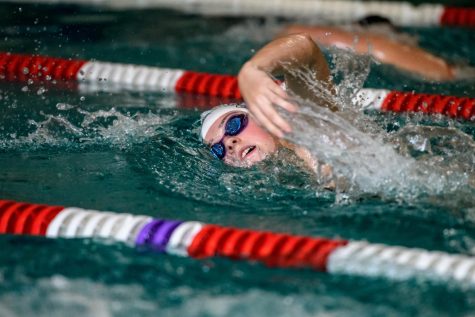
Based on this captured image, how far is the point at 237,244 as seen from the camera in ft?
8.11

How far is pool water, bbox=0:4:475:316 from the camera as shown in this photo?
2186 millimetres

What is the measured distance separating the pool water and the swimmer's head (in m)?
0.05

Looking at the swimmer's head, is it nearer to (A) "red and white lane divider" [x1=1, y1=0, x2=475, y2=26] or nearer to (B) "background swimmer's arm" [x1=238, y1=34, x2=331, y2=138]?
(B) "background swimmer's arm" [x1=238, y1=34, x2=331, y2=138]

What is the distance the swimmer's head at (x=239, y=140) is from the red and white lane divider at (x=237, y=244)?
0.56m

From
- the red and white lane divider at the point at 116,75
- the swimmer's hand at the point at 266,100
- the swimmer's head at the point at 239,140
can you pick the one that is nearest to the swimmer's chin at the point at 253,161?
the swimmer's head at the point at 239,140

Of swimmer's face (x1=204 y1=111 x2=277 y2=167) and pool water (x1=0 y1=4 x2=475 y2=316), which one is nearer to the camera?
pool water (x1=0 y1=4 x2=475 y2=316)

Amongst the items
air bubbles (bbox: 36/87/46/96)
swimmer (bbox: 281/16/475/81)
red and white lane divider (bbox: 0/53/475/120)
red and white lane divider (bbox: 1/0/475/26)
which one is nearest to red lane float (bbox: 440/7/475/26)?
red and white lane divider (bbox: 1/0/475/26)

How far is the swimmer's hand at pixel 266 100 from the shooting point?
7.50 ft

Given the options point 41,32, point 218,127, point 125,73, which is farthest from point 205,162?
point 41,32

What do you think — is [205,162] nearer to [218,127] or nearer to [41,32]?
[218,127]

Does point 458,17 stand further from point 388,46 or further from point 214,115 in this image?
point 214,115

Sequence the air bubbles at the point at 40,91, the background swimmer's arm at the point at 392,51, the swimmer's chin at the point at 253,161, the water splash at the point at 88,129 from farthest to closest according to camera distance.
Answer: the background swimmer's arm at the point at 392,51 < the air bubbles at the point at 40,91 < the water splash at the point at 88,129 < the swimmer's chin at the point at 253,161

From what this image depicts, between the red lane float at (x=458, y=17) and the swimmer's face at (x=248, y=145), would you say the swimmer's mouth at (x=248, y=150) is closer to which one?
the swimmer's face at (x=248, y=145)

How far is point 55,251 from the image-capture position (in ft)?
8.23
